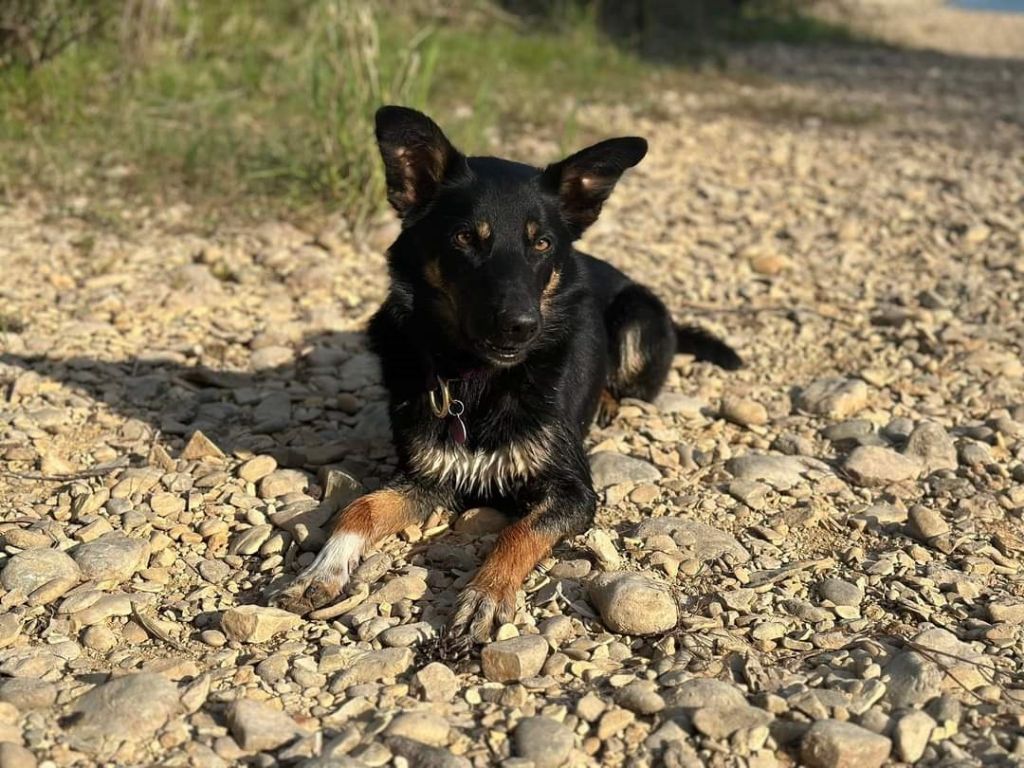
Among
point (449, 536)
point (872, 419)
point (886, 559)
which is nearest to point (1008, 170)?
point (872, 419)

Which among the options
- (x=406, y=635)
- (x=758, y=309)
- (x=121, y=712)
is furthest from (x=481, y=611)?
(x=758, y=309)

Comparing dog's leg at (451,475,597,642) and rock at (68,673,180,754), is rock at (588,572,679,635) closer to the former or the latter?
dog's leg at (451,475,597,642)

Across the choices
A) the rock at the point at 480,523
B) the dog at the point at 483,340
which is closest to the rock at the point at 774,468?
the dog at the point at 483,340

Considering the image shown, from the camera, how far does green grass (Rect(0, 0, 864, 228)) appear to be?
289 inches

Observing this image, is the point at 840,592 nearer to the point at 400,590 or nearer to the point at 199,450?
the point at 400,590

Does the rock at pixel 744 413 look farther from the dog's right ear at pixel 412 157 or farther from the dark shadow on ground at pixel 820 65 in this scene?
the dark shadow on ground at pixel 820 65

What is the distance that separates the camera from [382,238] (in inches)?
288

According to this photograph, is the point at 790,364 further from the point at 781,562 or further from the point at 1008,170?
the point at 1008,170

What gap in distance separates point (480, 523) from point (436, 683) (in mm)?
1103

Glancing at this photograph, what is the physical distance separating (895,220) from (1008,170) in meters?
1.91

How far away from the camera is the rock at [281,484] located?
4.51 meters

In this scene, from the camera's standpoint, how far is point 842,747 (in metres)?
2.95

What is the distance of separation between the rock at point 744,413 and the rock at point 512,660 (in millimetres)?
2139

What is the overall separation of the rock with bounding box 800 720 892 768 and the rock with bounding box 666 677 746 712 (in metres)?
0.23
